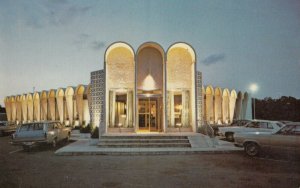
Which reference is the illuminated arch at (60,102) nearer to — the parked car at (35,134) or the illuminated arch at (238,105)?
the parked car at (35,134)

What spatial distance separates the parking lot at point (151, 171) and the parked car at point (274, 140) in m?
0.52

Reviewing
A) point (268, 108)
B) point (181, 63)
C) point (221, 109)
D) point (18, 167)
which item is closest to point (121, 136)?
point (18, 167)

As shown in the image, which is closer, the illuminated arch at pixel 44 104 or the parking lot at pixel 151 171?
the parking lot at pixel 151 171

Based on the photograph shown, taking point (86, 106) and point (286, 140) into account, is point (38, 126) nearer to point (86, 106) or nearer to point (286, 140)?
point (86, 106)

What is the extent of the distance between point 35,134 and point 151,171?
8597 millimetres

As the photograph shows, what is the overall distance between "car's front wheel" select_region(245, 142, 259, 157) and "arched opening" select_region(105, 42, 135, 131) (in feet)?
29.1

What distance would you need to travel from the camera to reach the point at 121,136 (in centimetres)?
1518

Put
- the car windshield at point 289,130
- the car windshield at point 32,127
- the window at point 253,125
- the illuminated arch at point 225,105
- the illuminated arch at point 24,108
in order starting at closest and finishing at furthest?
1. the car windshield at point 289,130
2. the car windshield at point 32,127
3. the window at point 253,125
4. the illuminated arch at point 225,105
5. the illuminated arch at point 24,108

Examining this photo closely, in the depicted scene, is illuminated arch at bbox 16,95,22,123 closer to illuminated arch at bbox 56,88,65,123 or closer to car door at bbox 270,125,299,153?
illuminated arch at bbox 56,88,65,123

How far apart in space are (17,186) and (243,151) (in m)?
10.5

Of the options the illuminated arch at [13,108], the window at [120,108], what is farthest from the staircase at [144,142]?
the illuminated arch at [13,108]

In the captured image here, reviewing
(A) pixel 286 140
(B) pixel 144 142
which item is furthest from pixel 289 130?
(B) pixel 144 142

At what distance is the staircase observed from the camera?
14391mm

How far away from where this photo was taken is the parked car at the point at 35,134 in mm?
14500
